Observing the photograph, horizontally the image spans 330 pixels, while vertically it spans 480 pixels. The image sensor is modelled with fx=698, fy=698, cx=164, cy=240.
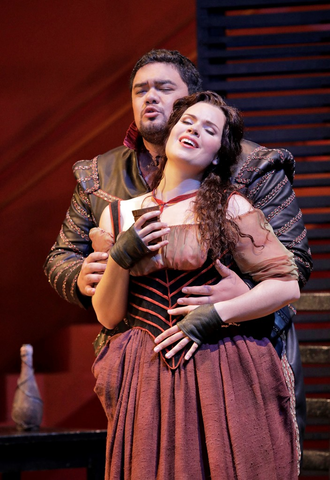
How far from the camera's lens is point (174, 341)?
178 centimetres

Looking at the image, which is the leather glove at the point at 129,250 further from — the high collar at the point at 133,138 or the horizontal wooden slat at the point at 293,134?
the horizontal wooden slat at the point at 293,134

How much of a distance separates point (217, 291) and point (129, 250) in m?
0.25

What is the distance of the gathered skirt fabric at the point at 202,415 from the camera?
1.69 meters

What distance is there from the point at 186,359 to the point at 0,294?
7.23ft

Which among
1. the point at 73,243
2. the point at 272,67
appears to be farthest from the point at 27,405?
the point at 272,67

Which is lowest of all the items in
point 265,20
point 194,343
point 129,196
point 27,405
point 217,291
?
point 27,405

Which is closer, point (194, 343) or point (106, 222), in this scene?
point (194, 343)

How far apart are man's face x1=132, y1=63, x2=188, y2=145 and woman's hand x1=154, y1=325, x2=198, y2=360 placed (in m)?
0.93

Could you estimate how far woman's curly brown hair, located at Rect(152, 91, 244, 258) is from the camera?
183cm

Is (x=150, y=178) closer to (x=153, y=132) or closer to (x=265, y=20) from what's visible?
(x=153, y=132)

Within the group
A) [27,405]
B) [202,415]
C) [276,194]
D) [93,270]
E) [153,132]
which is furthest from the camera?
[27,405]

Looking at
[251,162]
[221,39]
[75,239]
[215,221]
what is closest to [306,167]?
[221,39]

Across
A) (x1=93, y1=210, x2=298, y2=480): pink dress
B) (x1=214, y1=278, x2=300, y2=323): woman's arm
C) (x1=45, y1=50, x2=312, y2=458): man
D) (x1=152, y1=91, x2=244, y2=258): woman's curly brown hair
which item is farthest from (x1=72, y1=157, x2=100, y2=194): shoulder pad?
(x1=214, y1=278, x2=300, y2=323): woman's arm

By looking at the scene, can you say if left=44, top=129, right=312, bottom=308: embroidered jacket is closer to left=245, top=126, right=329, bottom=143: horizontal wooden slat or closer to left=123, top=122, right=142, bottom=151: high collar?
left=123, top=122, right=142, bottom=151: high collar
